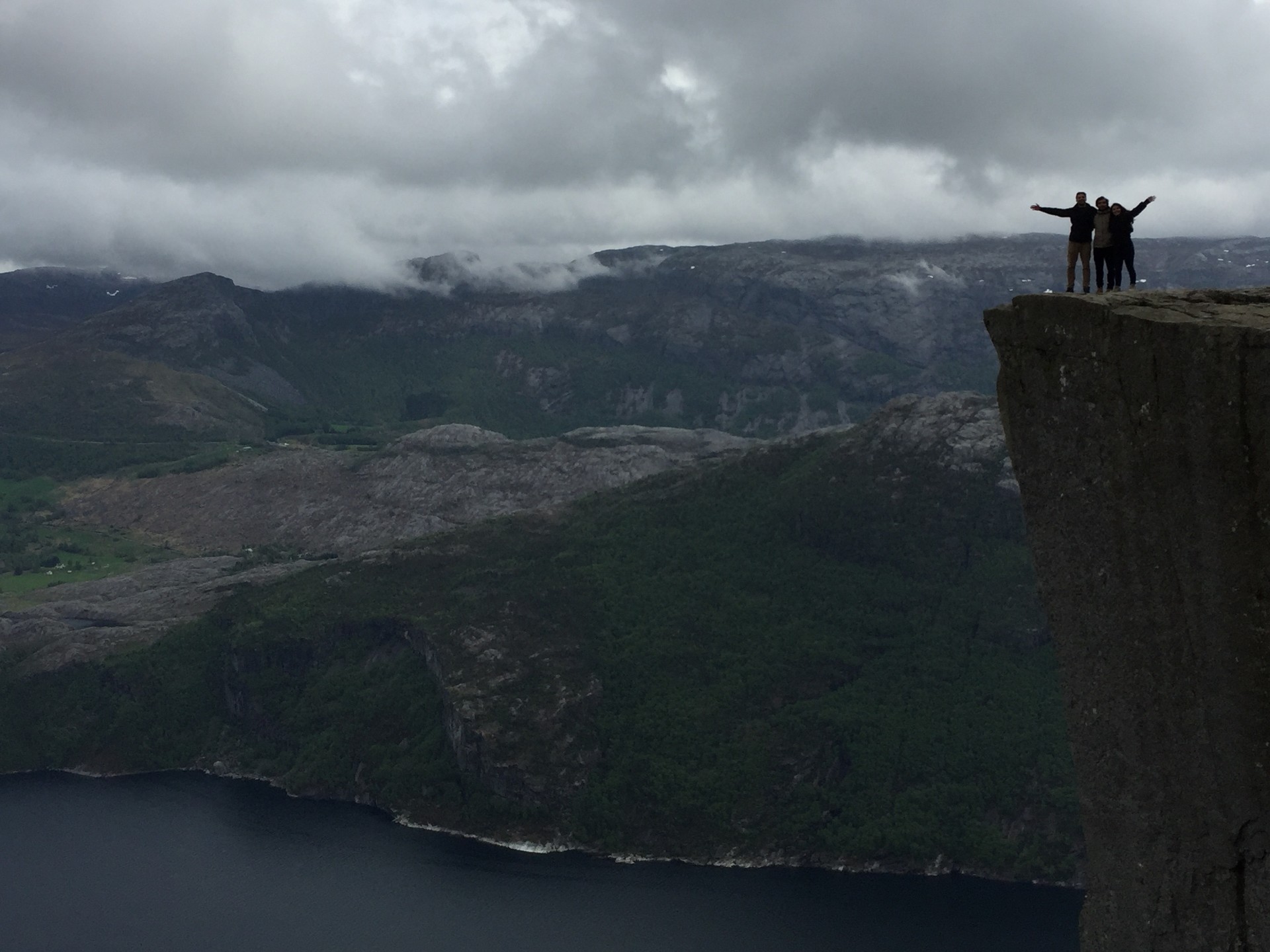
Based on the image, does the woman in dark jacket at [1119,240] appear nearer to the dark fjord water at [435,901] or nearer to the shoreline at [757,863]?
the dark fjord water at [435,901]

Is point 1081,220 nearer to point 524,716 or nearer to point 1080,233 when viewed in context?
point 1080,233

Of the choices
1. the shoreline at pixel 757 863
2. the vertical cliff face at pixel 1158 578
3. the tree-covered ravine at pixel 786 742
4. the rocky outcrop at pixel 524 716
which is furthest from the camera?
the rocky outcrop at pixel 524 716

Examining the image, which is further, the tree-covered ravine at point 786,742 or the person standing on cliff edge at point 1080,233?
the tree-covered ravine at point 786,742

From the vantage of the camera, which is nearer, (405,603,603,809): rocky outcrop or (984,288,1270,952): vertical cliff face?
(984,288,1270,952): vertical cliff face

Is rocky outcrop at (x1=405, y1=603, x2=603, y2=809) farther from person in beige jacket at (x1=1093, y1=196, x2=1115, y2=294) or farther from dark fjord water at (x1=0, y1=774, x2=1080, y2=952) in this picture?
person in beige jacket at (x1=1093, y1=196, x2=1115, y2=294)

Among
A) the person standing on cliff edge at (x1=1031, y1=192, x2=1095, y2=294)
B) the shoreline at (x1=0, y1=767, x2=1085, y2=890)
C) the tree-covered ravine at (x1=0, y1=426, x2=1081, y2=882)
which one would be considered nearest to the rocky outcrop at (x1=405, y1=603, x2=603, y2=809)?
the tree-covered ravine at (x1=0, y1=426, x2=1081, y2=882)

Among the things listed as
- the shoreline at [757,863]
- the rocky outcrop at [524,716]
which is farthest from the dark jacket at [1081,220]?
the rocky outcrop at [524,716]
